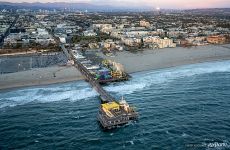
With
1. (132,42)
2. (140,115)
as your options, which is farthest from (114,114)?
(132,42)

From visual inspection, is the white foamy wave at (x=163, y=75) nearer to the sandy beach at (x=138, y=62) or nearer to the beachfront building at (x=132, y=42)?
the sandy beach at (x=138, y=62)

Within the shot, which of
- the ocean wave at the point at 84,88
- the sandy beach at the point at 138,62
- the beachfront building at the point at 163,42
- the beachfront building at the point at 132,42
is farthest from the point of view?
the beachfront building at the point at 132,42

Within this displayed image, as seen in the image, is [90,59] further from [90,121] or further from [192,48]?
[90,121]

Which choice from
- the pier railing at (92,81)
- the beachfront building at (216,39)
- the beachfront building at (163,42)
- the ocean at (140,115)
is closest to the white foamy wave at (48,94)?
the ocean at (140,115)

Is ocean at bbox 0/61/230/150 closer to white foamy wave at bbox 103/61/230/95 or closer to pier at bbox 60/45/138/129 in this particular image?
white foamy wave at bbox 103/61/230/95

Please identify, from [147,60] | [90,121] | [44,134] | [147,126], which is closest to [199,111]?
[147,126]

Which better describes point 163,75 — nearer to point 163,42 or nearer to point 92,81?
point 92,81

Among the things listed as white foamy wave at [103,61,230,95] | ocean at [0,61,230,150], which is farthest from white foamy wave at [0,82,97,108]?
white foamy wave at [103,61,230,95]
